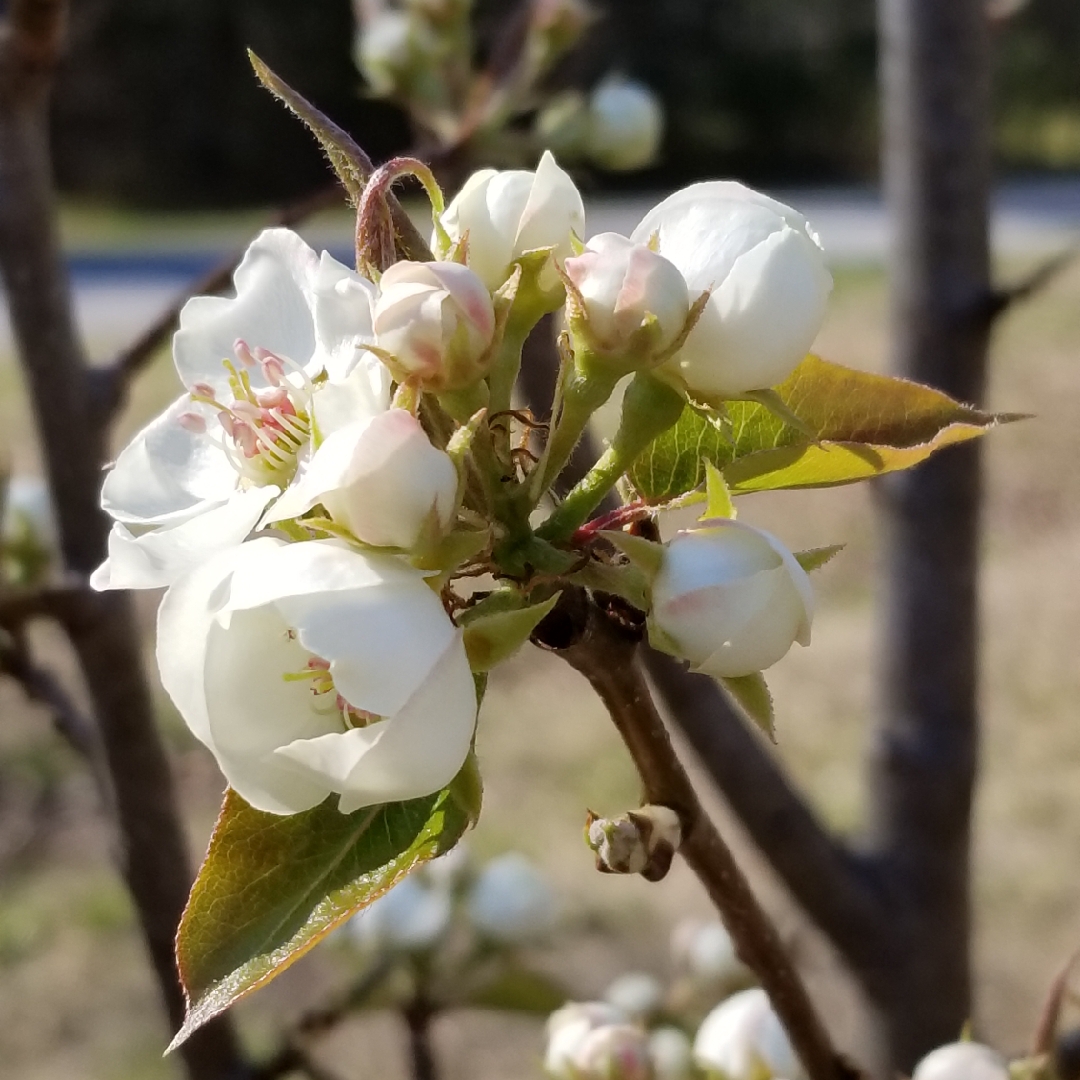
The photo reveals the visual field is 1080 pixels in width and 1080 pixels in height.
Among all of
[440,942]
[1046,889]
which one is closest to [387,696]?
[440,942]

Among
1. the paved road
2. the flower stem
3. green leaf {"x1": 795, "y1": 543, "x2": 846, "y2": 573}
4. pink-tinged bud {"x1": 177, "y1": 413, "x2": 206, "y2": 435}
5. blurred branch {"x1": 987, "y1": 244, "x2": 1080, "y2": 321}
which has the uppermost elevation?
the flower stem

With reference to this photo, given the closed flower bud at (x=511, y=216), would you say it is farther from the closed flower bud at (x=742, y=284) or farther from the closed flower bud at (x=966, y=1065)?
the closed flower bud at (x=966, y=1065)

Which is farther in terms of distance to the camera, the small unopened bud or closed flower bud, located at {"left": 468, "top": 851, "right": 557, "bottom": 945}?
closed flower bud, located at {"left": 468, "top": 851, "right": 557, "bottom": 945}

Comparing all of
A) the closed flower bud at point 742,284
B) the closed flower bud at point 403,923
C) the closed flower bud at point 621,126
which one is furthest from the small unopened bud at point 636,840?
the closed flower bud at point 621,126

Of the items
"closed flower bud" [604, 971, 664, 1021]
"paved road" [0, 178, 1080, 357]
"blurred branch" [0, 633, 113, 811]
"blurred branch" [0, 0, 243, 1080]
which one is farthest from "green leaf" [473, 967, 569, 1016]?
"paved road" [0, 178, 1080, 357]

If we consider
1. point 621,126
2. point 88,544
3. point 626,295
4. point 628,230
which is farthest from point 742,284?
point 628,230

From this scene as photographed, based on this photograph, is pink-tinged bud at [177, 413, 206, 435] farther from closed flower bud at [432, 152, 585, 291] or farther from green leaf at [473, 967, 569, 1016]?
green leaf at [473, 967, 569, 1016]

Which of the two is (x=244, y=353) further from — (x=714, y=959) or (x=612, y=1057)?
(x=714, y=959)
